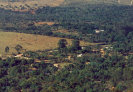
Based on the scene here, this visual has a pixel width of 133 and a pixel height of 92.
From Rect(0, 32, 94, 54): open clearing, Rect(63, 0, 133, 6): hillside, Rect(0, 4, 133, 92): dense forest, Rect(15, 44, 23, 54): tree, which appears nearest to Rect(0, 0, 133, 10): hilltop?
Rect(63, 0, 133, 6): hillside

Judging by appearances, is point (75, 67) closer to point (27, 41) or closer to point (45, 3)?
point (27, 41)

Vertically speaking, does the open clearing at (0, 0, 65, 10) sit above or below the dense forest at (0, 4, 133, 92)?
above

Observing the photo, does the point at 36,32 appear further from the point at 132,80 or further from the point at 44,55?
the point at 132,80

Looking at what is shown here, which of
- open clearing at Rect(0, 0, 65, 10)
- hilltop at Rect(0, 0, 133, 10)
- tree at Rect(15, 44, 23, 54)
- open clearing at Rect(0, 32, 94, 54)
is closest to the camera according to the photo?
tree at Rect(15, 44, 23, 54)

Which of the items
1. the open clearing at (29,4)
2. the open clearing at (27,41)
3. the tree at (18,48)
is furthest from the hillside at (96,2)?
the tree at (18,48)

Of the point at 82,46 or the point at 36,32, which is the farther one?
the point at 36,32

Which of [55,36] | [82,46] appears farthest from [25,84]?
[55,36]

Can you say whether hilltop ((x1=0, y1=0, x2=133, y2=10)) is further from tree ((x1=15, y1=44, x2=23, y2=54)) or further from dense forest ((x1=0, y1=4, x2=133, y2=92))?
tree ((x1=15, y1=44, x2=23, y2=54))

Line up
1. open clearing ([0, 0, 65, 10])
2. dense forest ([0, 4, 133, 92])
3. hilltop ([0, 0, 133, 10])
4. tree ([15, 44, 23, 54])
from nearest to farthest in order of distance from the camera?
dense forest ([0, 4, 133, 92]), tree ([15, 44, 23, 54]), open clearing ([0, 0, 65, 10]), hilltop ([0, 0, 133, 10])

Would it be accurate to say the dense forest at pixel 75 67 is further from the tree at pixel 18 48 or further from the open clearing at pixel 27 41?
the open clearing at pixel 27 41
